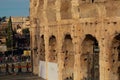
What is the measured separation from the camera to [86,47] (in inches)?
1273

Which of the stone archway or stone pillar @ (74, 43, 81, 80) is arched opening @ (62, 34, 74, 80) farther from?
the stone archway

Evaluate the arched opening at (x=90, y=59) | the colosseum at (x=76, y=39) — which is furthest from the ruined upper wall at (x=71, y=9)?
the arched opening at (x=90, y=59)

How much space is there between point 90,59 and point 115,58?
4.04 meters

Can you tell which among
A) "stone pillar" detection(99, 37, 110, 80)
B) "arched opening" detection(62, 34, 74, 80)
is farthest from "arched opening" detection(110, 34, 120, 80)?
"arched opening" detection(62, 34, 74, 80)

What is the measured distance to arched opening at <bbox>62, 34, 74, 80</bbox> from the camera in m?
35.6

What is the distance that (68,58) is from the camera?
3581cm

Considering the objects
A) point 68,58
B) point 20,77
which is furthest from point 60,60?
point 20,77

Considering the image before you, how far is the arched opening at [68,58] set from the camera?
35.6m

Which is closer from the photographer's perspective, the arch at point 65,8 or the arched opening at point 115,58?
the arched opening at point 115,58

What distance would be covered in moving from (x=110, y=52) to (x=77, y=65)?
471cm

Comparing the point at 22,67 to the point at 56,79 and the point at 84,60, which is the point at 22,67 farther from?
the point at 84,60

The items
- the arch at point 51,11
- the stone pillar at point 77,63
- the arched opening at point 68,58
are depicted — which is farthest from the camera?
the arch at point 51,11

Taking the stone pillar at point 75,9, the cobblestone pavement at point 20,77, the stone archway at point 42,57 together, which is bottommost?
the cobblestone pavement at point 20,77

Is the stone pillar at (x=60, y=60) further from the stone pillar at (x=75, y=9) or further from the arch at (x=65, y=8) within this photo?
the stone pillar at (x=75, y=9)
